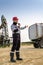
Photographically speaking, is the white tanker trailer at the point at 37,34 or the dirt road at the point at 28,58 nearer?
the dirt road at the point at 28,58

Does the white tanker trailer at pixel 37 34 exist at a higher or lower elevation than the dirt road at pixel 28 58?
higher

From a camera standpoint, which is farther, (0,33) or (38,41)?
(0,33)

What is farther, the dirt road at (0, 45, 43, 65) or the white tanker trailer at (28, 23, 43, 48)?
the white tanker trailer at (28, 23, 43, 48)

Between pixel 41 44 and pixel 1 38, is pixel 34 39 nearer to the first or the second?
pixel 41 44

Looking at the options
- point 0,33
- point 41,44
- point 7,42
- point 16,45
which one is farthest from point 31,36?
point 16,45

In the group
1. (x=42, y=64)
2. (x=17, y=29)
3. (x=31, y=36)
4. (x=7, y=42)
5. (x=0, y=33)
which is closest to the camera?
(x=42, y=64)

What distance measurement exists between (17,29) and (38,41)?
734 inches

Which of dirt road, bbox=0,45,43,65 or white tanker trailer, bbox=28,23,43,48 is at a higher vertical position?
white tanker trailer, bbox=28,23,43,48

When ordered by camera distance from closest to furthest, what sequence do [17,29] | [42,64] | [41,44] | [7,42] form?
[42,64] → [17,29] → [41,44] → [7,42]

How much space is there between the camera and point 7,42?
139ft

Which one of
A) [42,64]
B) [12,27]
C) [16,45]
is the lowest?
[42,64]

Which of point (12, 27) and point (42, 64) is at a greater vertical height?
point (12, 27)

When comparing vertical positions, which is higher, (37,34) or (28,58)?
(37,34)

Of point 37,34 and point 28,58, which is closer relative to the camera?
point 28,58
